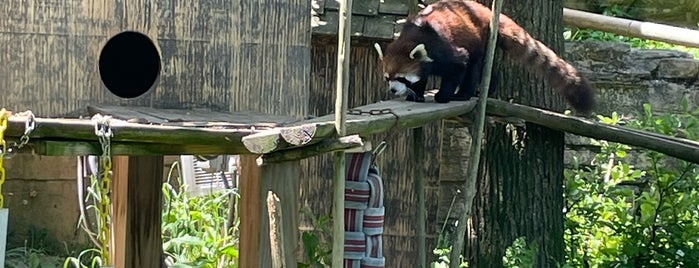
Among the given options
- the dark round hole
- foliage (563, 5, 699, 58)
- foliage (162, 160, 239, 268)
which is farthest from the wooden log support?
foliage (563, 5, 699, 58)

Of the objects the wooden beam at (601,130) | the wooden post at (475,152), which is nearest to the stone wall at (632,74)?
the wooden beam at (601,130)

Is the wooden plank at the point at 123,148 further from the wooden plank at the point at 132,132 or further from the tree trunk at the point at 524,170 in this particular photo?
the tree trunk at the point at 524,170

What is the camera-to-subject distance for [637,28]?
675 centimetres

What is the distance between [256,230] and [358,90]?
50.9 inches

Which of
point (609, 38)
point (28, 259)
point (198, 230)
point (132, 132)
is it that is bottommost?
point (28, 259)

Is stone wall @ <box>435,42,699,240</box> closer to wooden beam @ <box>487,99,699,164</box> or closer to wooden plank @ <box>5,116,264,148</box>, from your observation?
wooden beam @ <box>487,99,699,164</box>

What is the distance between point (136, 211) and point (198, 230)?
1826mm

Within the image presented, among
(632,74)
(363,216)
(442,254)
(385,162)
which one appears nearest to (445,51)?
(385,162)

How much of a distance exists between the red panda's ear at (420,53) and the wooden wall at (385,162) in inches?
12.8

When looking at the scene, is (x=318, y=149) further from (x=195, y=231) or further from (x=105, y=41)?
(x=195, y=231)

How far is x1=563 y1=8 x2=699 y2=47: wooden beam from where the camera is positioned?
21.2ft

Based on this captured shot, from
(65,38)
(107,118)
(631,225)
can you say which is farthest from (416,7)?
(107,118)

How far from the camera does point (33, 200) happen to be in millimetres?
6746

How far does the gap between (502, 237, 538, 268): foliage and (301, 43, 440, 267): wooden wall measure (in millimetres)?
565
